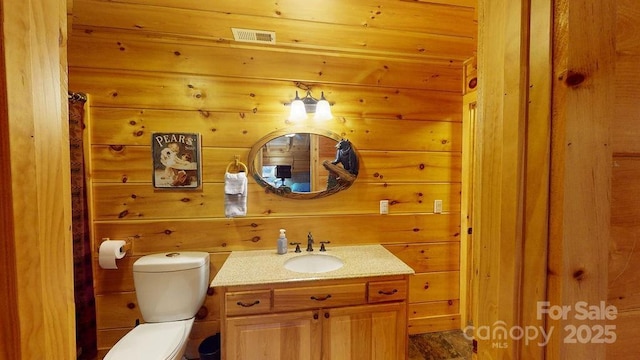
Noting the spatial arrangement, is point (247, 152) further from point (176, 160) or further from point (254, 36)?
point (254, 36)

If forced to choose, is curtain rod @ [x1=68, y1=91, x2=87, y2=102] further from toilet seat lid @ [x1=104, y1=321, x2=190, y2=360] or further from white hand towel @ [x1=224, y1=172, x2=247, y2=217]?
toilet seat lid @ [x1=104, y1=321, x2=190, y2=360]

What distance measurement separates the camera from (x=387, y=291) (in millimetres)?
1621

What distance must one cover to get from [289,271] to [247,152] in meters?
0.92

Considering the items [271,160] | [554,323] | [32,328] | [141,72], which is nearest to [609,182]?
[554,323]

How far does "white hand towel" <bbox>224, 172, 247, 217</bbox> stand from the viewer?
1881 millimetres

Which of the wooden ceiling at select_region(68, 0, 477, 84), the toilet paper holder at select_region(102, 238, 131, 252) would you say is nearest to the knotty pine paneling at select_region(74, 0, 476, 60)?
the wooden ceiling at select_region(68, 0, 477, 84)

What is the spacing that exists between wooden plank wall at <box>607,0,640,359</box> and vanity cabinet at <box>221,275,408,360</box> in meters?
1.21

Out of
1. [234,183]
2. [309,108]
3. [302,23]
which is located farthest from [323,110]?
[234,183]

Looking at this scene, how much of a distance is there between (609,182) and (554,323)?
244 mm

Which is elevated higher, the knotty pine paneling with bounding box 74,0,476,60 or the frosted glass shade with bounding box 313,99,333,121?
the knotty pine paneling with bounding box 74,0,476,60

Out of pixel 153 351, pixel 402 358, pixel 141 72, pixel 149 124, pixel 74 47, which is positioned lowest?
pixel 402 358

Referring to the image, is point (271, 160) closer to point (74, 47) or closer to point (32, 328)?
point (74, 47)

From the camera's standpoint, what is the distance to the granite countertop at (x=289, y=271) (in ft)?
4.98

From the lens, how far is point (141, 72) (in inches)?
72.4
